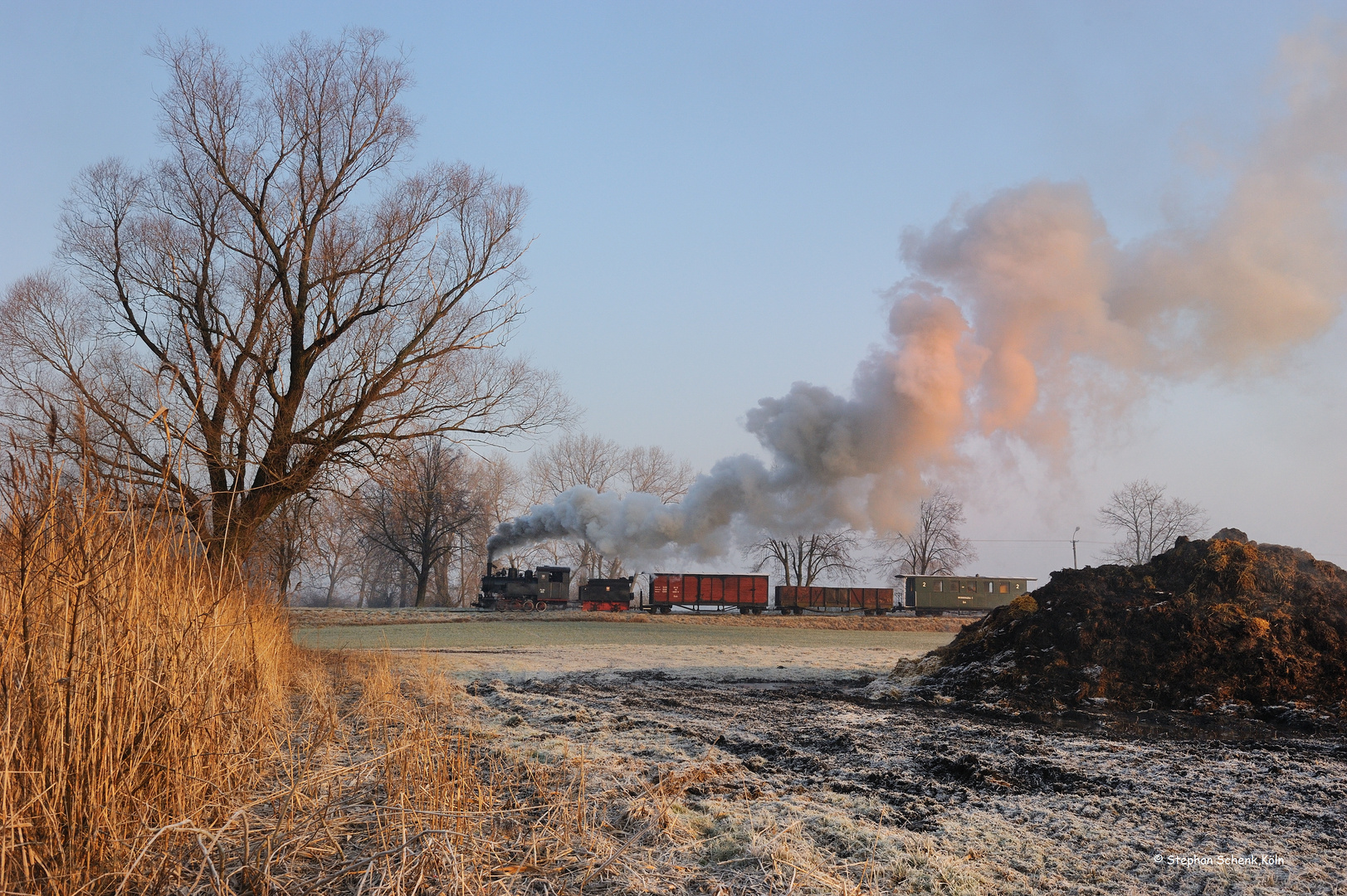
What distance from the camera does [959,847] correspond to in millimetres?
4809

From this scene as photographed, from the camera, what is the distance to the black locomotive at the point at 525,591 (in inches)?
1896

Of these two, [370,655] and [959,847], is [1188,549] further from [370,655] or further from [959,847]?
[370,655]

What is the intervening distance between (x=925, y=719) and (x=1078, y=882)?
5834 mm

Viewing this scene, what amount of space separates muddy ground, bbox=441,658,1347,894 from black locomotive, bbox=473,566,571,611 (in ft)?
128

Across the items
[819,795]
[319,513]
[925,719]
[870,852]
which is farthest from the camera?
[319,513]

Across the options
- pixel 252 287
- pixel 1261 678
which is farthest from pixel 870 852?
pixel 252 287

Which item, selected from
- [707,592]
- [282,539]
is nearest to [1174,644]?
[282,539]

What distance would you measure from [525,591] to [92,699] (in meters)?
46.0

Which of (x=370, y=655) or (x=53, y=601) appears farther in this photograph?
(x=370, y=655)

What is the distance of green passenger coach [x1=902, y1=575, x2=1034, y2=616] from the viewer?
169ft

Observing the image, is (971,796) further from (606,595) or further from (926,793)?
(606,595)

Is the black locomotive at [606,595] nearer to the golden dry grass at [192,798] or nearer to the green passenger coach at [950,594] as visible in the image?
the green passenger coach at [950,594]

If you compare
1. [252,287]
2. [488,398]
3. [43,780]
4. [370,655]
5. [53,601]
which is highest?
[252,287]

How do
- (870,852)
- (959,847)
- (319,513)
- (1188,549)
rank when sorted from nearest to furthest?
(870,852)
(959,847)
(1188,549)
(319,513)
